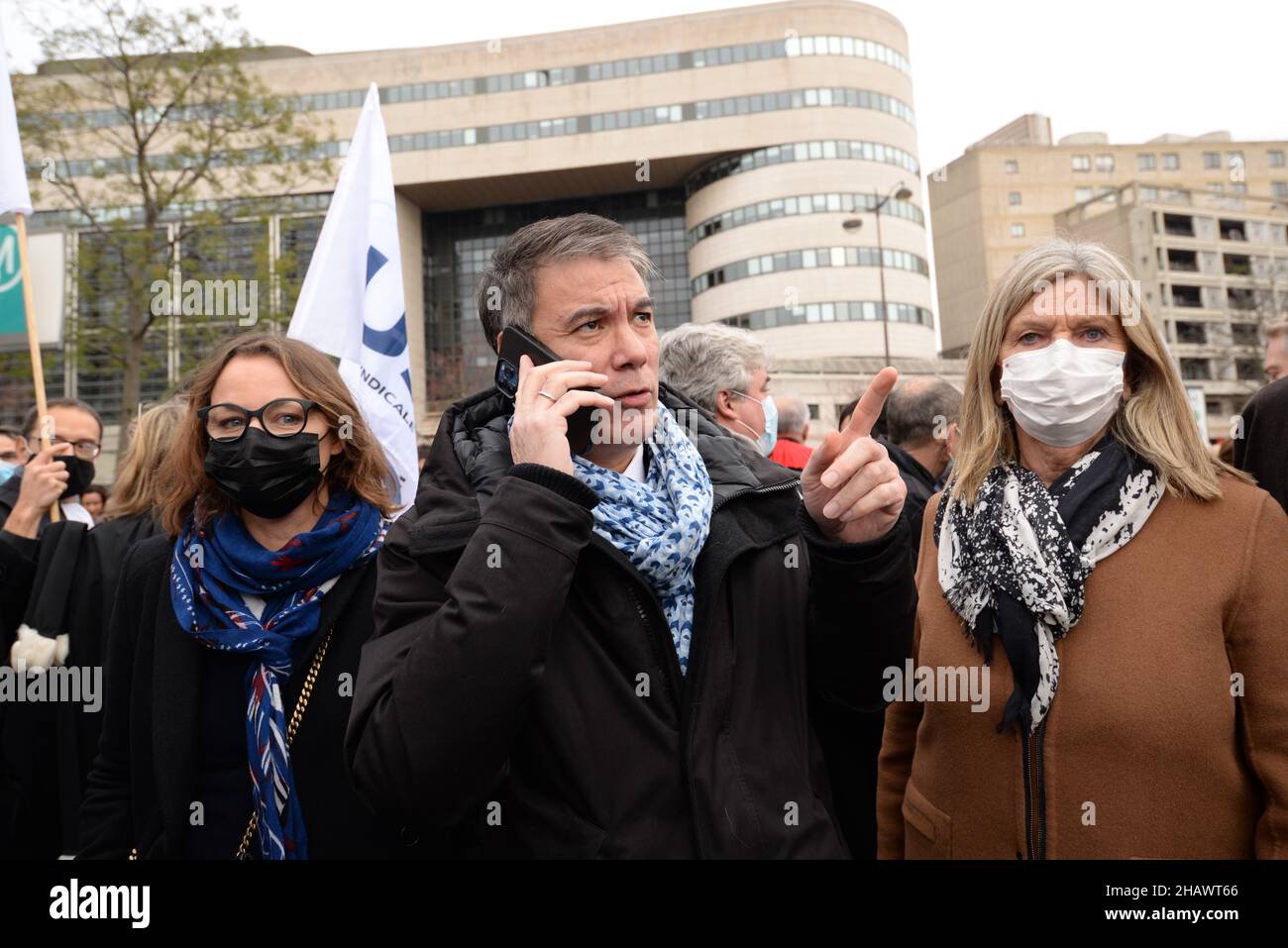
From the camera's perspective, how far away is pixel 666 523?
209cm

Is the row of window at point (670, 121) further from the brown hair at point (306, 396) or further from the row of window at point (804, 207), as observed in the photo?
the brown hair at point (306, 396)

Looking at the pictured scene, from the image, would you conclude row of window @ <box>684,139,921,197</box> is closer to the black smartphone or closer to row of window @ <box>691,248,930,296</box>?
row of window @ <box>691,248,930,296</box>

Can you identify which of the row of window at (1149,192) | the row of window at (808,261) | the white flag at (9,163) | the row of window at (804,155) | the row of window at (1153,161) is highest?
the row of window at (1153,161)

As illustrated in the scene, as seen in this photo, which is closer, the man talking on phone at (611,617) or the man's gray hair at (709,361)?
the man talking on phone at (611,617)

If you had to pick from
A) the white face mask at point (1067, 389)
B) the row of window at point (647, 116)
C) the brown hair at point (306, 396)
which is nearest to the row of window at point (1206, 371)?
the row of window at point (647, 116)

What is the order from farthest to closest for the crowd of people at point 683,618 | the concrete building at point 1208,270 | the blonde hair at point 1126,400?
1. the concrete building at point 1208,270
2. the blonde hair at point 1126,400
3. the crowd of people at point 683,618

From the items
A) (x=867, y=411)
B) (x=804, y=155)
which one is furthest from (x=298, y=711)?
(x=804, y=155)

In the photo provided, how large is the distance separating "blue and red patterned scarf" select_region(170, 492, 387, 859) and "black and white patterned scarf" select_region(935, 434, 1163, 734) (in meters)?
1.68

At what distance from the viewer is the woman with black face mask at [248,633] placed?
2477 millimetres

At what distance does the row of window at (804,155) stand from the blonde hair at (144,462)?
52.4m

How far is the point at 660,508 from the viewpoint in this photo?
2115mm

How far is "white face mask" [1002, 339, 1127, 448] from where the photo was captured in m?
2.51
